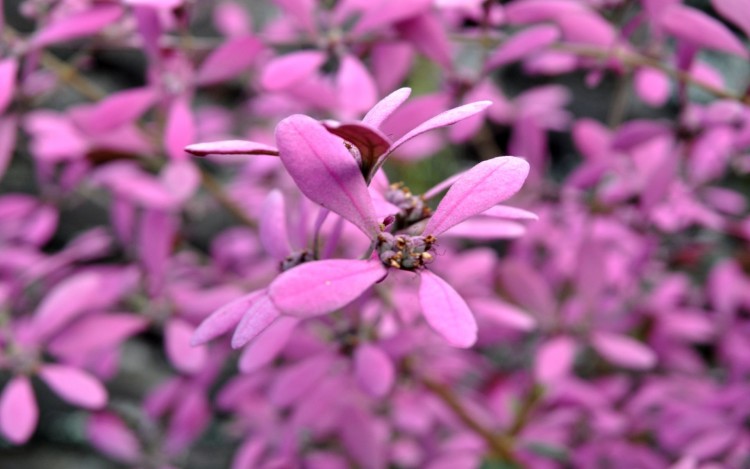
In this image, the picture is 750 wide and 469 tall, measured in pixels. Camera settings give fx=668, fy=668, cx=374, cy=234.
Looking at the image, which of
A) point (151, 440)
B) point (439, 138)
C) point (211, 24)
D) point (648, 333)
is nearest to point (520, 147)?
point (439, 138)

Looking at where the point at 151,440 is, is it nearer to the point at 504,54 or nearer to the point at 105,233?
the point at 105,233

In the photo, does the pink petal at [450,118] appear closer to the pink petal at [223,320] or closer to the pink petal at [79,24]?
the pink petal at [223,320]

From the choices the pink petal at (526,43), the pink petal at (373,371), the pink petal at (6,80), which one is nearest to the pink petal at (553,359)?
the pink petal at (373,371)

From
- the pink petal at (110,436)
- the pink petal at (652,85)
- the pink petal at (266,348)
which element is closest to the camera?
the pink petal at (266,348)

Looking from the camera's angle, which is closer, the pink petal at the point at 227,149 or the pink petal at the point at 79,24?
the pink petal at the point at 227,149

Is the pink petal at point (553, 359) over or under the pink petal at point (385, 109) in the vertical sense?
under

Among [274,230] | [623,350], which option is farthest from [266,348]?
[623,350]

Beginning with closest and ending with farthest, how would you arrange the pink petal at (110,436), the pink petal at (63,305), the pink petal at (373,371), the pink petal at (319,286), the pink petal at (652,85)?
1. the pink petal at (319,286)
2. the pink petal at (373,371)
3. the pink petal at (63,305)
4. the pink petal at (652,85)
5. the pink petal at (110,436)
